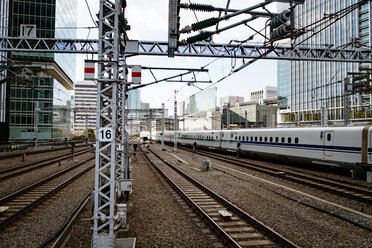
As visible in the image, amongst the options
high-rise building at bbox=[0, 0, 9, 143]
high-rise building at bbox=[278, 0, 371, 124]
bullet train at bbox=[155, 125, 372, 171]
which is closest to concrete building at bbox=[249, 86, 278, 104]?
high-rise building at bbox=[278, 0, 371, 124]

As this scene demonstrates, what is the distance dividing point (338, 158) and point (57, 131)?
2349 inches

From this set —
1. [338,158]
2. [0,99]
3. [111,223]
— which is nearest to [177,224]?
[111,223]

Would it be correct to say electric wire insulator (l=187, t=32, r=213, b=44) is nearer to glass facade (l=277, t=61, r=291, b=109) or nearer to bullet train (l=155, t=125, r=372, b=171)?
bullet train (l=155, t=125, r=372, b=171)

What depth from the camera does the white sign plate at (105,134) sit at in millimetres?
6645

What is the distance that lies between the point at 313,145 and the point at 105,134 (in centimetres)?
1519

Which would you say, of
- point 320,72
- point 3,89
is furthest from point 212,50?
point 320,72

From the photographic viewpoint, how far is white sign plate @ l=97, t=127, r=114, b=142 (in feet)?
21.8

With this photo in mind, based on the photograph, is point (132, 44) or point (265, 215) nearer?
point (265, 215)

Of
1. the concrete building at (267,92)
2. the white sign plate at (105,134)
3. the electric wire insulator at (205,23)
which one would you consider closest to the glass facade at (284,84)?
the concrete building at (267,92)

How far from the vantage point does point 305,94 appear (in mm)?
81125

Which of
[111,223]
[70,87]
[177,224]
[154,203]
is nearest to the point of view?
[111,223]

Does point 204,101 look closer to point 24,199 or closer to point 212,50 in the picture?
point 212,50

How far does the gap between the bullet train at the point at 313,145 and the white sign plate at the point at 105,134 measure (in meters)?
13.4

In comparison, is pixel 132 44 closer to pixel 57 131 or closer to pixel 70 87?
pixel 57 131
